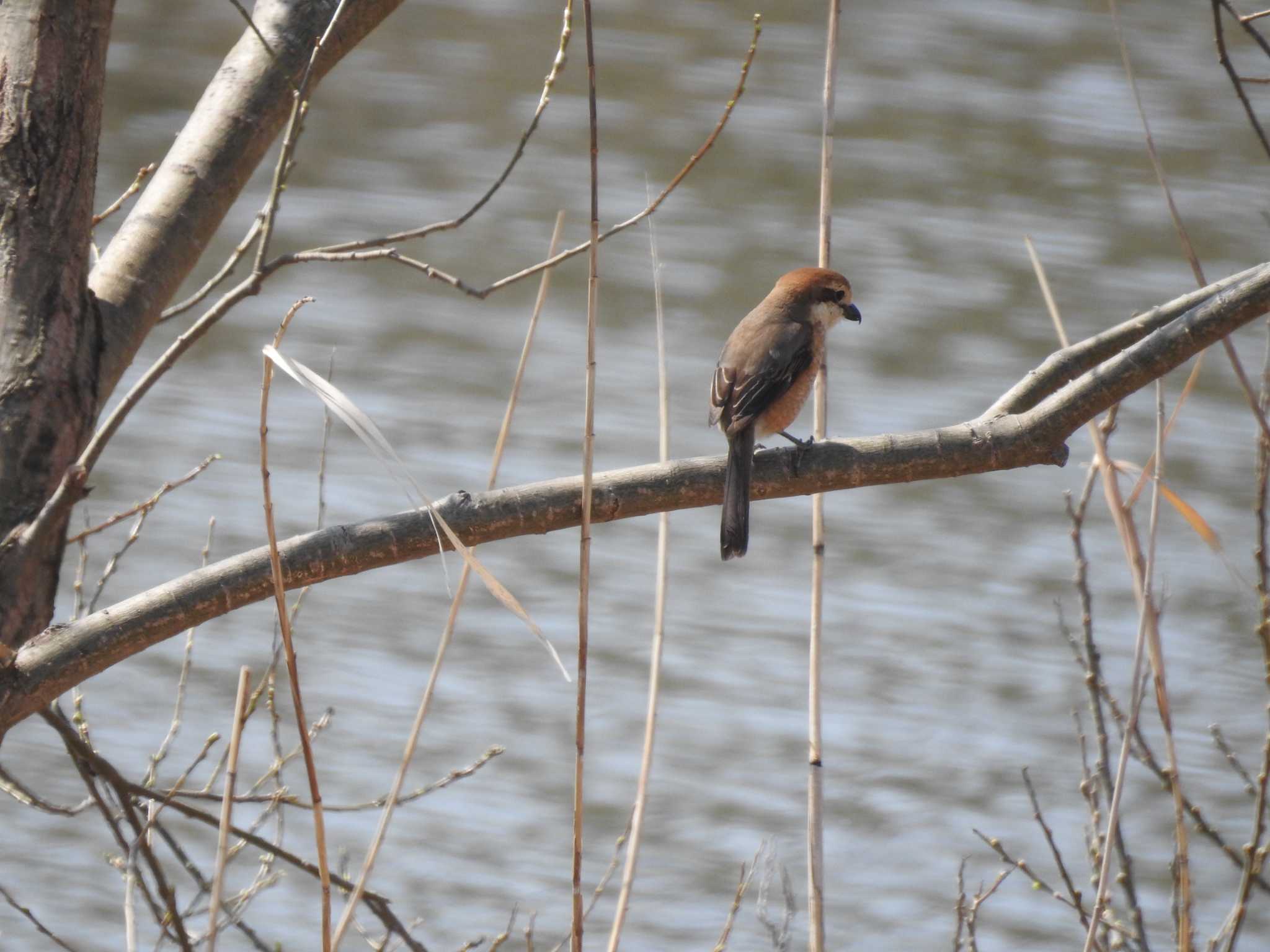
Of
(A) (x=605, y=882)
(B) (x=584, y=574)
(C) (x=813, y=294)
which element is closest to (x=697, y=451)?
(C) (x=813, y=294)

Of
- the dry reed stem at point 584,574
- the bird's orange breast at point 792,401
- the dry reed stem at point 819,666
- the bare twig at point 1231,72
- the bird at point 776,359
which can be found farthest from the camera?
the bird's orange breast at point 792,401

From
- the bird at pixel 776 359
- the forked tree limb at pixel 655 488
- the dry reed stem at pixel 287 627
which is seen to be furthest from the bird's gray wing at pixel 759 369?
the dry reed stem at pixel 287 627

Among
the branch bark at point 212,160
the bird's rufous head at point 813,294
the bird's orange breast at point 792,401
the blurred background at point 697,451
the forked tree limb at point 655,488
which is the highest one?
the branch bark at point 212,160

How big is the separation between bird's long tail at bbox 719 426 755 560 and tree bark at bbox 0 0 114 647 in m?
0.84

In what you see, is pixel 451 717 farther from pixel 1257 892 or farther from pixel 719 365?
pixel 1257 892

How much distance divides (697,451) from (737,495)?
3393 mm

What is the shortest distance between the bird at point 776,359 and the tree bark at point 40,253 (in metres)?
1.09

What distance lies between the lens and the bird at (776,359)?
112 inches

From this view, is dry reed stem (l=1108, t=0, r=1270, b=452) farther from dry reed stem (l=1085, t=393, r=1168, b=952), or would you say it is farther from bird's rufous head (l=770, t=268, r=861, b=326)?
bird's rufous head (l=770, t=268, r=861, b=326)

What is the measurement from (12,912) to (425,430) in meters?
2.16

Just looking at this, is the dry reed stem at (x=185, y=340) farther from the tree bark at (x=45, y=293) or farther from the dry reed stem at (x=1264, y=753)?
the dry reed stem at (x=1264, y=753)

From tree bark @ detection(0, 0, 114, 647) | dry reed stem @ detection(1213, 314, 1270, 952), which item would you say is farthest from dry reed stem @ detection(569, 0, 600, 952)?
dry reed stem @ detection(1213, 314, 1270, 952)

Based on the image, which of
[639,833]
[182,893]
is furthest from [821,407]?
[182,893]

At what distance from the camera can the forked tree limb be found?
66.2 inches
